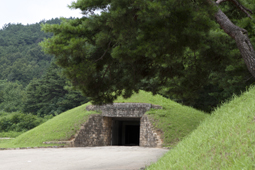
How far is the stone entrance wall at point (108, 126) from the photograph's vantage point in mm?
15172

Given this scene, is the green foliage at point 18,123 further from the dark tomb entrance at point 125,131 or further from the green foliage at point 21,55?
the green foliage at point 21,55

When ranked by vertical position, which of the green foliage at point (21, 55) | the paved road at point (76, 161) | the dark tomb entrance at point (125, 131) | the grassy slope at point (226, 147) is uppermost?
the green foliage at point (21, 55)

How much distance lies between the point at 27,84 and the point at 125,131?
40.6 m

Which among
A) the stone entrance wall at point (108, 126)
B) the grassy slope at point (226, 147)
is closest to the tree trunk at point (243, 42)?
the grassy slope at point (226, 147)

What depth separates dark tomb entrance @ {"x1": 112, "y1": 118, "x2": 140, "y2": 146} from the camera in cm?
1845

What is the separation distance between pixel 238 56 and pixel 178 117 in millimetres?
9025

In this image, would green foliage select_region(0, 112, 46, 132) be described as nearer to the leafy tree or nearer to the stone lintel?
the stone lintel

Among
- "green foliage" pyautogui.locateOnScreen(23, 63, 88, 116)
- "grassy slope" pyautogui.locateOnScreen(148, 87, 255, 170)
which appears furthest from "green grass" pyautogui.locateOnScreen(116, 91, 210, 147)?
"green foliage" pyautogui.locateOnScreen(23, 63, 88, 116)

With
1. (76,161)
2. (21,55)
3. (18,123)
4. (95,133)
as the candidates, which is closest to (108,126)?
(95,133)

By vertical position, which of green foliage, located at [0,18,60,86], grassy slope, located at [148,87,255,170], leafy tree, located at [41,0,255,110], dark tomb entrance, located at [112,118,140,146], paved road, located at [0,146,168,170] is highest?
green foliage, located at [0,18,60,86]

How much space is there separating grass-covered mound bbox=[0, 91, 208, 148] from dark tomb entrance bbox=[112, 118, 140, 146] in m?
2.41

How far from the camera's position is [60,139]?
14.6 meters

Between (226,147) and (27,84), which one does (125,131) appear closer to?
(226,147)

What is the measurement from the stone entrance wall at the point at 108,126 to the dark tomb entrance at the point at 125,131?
147 cm
